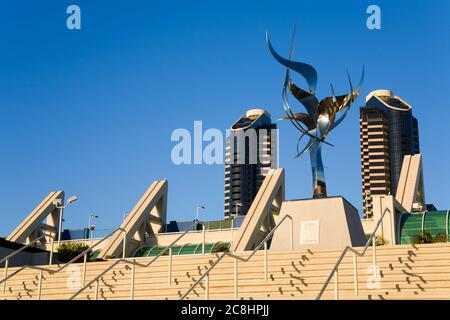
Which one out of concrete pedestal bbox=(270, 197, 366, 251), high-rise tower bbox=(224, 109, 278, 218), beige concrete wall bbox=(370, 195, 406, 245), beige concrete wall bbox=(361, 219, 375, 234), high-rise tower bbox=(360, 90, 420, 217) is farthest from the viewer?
high-rise tower bbox=(224, 109, 278, 218)

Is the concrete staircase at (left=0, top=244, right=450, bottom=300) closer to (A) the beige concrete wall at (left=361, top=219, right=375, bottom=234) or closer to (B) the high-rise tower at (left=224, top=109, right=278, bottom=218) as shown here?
(A) the beige concrete wall at (left=361, top=219, right=375, bottom=234)

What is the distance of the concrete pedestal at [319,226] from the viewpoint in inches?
866

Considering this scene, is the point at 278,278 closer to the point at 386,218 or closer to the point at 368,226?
the point at 386,218

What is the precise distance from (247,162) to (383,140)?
40.2 m

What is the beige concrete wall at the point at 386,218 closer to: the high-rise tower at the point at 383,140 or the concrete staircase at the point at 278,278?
the concrete staircase at the point at 278,278

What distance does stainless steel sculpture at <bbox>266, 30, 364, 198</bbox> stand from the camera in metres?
24.1

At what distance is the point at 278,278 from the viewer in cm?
1694

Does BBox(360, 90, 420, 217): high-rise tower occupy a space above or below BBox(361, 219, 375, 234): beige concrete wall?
above

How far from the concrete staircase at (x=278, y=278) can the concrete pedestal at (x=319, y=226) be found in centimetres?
303

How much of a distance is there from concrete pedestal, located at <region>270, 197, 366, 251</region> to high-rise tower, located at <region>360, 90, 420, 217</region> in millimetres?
147936

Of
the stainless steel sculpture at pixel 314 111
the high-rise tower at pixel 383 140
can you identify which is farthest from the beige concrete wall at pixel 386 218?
the high-rise tower at pixel 383 140

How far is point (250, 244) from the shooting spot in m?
38.3

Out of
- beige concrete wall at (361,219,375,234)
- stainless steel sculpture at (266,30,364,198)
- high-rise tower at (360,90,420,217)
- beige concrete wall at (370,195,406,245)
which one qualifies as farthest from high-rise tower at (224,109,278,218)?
stainless steel sculpture at (266,30,364,198)
